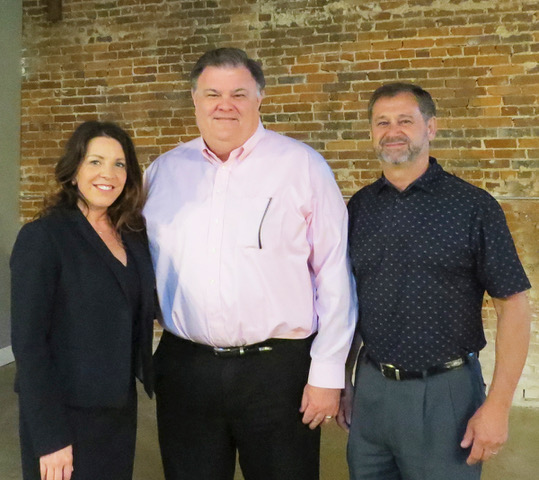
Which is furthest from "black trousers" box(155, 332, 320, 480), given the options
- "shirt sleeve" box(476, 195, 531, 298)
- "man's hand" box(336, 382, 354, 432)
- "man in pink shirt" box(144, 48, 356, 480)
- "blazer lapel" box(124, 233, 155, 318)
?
"shirt sleeve" box(476, 195, 531, 298)

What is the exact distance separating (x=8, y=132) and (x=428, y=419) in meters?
4.33

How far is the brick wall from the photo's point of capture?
3.69 meters

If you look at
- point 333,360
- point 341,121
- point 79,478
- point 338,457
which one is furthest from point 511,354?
point 341,121

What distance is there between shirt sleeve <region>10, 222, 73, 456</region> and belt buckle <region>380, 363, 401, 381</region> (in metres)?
0.93

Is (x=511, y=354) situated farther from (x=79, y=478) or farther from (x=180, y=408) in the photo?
(x=79, y=478)

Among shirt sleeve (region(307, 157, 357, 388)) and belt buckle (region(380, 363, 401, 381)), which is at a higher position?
shirt sleeve (region(307, 157, 357, 388))

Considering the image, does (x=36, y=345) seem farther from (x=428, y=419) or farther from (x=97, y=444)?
(x=428, y=419)

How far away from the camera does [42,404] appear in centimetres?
137

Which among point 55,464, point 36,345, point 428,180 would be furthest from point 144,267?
point 428,180

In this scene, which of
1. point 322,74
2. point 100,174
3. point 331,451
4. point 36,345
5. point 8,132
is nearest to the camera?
point 36,345

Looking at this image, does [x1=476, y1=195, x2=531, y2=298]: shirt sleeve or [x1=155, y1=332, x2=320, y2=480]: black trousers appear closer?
[x1=476, y1=195, x2=531, y2=298]: shirt sleeve

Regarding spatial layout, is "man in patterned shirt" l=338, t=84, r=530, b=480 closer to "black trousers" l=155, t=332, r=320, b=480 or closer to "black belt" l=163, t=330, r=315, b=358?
"black trousers" l=155, t=332, r=320, b=480

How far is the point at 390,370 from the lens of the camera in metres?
1.58

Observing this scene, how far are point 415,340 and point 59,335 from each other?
103 cm
